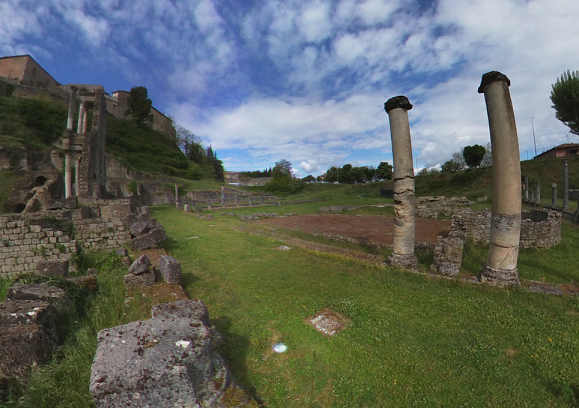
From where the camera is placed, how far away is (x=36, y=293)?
416 centimetres

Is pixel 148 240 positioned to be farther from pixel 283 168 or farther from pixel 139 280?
pixel 283 168

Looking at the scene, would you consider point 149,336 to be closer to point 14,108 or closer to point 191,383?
point 191,383

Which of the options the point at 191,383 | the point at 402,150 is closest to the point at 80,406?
the point at 191,383

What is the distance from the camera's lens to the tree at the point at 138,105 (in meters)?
58.0

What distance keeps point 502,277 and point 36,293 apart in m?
9.16

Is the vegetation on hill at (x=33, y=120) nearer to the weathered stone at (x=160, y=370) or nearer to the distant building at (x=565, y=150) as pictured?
the weathered stone at (x=160, y=370)

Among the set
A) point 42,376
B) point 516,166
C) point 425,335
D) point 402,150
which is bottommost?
point 425,335

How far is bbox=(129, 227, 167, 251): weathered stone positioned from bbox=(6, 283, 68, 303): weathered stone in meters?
4.31

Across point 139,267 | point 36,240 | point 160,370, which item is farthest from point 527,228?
point 36,240

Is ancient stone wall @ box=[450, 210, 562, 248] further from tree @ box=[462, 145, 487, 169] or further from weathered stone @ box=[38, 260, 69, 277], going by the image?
tree @ box=[462, 145, 487, 169]

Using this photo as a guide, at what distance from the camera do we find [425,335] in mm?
4035

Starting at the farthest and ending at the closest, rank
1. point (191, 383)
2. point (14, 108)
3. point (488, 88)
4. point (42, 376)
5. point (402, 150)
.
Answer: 1. point (14, 108)
2. point (402, 150)
3. point (488, 88)
4. point (42, 376)
5. point (191, 383)

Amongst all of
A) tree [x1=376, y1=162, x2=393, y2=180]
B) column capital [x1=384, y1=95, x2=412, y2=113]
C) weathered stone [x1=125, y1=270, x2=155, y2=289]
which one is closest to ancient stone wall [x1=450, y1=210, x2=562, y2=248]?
column capital [x1=384, y1=95, x2=412, y2=113]

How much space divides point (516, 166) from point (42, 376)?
909 centimetres
